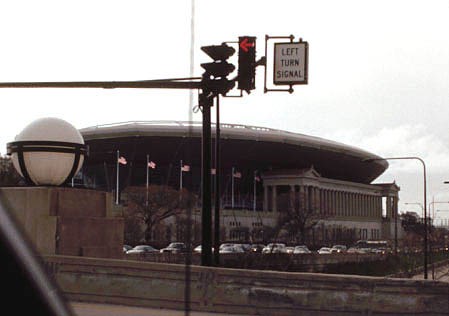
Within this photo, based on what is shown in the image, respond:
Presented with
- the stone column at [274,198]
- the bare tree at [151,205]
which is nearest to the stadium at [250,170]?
the stone column at [274,198]

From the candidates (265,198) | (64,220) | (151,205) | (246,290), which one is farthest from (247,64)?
(265,198)

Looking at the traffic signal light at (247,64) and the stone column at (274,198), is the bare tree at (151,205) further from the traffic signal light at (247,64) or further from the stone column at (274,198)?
the traffic signal light at (247,64)

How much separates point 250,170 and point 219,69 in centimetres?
12910

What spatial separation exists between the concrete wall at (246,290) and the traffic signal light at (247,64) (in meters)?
4.14

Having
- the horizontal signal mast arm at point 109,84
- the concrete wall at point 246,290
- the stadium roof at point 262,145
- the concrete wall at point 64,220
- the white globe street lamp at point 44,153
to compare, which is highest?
the stadium roof at point 262,145

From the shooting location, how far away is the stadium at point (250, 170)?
400ft

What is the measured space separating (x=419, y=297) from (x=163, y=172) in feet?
395

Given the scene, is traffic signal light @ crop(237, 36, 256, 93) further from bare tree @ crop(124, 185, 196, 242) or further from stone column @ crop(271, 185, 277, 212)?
stone column @ crop(271, 185, 277, 212)

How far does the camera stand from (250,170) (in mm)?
144750

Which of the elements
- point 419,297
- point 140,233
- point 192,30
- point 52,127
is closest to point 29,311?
point 192,30

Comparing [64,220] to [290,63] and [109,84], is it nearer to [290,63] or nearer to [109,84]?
[109,84]

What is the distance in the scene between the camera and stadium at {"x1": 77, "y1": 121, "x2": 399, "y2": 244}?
4796 inches

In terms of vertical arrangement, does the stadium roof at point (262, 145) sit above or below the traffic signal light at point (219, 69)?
above

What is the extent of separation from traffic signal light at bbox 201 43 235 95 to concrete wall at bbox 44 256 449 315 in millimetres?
4014
